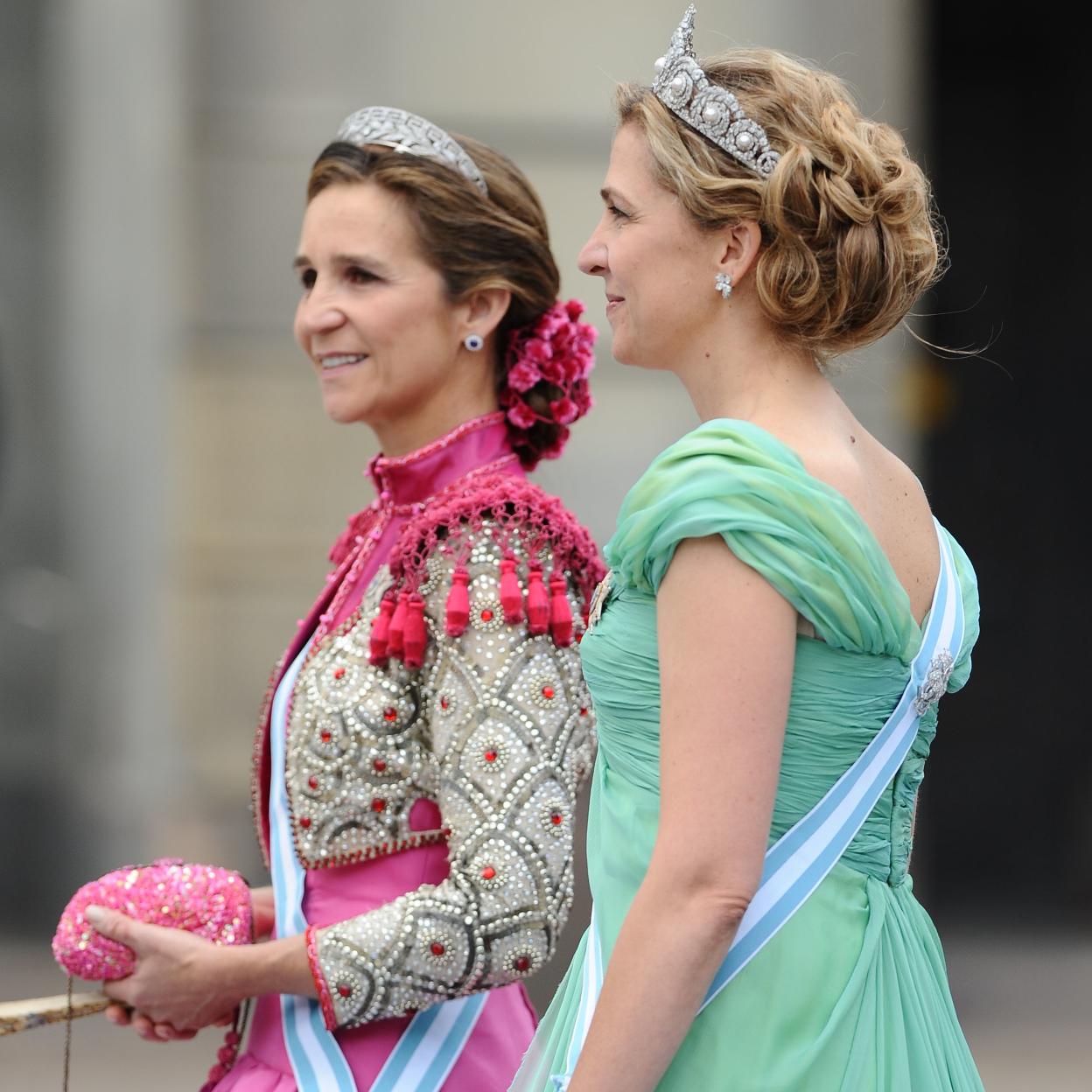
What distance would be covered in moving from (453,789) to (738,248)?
29.1 inches

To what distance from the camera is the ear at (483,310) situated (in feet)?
7.93

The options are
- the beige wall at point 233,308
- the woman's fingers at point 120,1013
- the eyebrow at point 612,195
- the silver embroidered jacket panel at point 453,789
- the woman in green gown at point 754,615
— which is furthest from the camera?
the beige wall at point 233,308

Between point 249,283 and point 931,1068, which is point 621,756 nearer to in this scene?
point 931,1068

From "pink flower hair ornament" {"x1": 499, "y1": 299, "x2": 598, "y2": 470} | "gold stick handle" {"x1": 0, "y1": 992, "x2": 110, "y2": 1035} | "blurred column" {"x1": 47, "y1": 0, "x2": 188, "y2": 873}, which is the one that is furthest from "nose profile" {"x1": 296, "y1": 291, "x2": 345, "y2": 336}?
"blurred column" {"x1": 47, "y1": 0, "x2": 188, "y2": 873}

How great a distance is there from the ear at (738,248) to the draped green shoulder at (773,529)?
18 centimetres

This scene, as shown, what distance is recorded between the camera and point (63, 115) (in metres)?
5.52

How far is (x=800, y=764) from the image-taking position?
1701mm

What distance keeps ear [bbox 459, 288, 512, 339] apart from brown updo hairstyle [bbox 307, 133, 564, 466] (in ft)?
0.03

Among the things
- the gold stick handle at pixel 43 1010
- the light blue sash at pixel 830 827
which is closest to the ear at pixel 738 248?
the light blue sash at pixel 830 827

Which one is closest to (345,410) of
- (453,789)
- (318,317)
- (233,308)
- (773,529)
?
(318,317)

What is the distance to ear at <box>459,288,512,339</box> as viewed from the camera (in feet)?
7.93

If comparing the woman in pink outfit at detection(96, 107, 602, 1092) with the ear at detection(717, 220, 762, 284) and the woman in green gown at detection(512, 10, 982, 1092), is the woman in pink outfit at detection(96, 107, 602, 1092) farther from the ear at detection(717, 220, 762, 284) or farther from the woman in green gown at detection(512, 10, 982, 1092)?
the ear at detection(717, 220, 762, 284)

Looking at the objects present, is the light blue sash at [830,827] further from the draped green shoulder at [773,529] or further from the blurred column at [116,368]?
the blurred column at [116,368]

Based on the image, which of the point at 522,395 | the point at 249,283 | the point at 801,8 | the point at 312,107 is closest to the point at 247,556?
the point at 249,283
